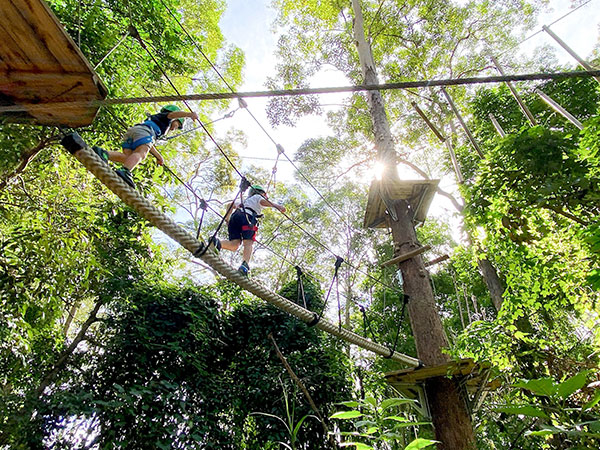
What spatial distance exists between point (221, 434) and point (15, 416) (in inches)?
70.8

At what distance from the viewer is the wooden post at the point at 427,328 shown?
2.20 meters

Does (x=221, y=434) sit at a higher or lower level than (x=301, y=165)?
lower

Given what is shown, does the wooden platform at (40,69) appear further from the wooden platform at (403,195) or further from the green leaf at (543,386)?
the wooden platform at (403,195)

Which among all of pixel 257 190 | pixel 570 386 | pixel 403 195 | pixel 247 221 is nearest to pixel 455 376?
pixel 403 195

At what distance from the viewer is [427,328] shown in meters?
2.57

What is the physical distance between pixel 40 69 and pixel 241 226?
62.4 inches

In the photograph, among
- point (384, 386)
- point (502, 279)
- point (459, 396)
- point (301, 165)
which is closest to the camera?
point (459, 396)

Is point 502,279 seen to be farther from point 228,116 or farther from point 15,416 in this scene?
point 15,416

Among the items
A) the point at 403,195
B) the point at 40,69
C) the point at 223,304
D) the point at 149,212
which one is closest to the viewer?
the point at 40,69

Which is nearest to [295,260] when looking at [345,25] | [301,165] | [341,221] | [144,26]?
[341,221]

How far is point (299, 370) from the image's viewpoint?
393cm

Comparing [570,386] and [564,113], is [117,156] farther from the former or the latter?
[564,113]

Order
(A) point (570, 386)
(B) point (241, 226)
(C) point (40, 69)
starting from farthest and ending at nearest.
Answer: (B) point (241, 226)
(C) point (40, 69)
(A) point (570, 386)

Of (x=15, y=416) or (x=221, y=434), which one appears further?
(x=221, y=434)
